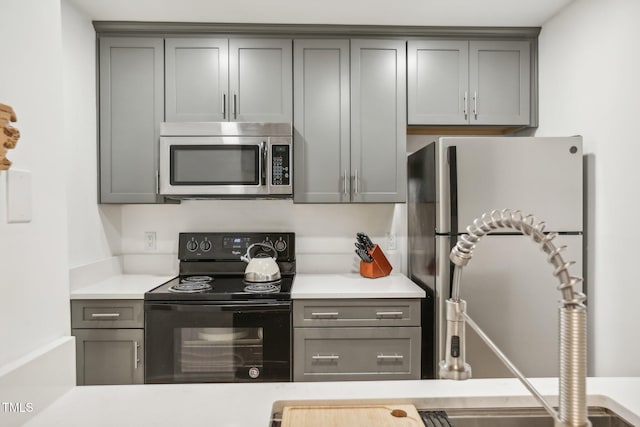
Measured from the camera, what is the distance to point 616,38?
1.84 m

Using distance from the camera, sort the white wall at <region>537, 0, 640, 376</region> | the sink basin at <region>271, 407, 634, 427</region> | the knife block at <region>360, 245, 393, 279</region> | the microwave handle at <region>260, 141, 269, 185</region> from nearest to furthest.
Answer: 1. the sink basin at <region>271, 407, 634, 427</region>
2. the white wall at <region>537, 0, 640, 376</region>
3. the microwave handle at <region>260, 141, 269, 185</region>
4. the knife block at <region>360, 245, 393, 279</region>

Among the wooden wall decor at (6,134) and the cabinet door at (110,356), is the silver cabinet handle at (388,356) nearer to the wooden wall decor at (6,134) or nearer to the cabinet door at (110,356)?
the cabinet door at (110,356)

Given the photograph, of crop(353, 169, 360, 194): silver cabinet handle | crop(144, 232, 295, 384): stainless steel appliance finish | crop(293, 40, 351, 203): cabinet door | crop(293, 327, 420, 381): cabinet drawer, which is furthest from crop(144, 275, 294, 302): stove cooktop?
crop(353, 169, 360, 194): silver cabinet handle

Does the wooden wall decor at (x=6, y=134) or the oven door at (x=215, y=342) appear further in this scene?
the oven door at (x=215, y=342)

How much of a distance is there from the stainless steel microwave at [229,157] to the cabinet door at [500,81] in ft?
3.93

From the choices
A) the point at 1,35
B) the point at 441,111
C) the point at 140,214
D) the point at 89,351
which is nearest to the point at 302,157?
the point at 441,111

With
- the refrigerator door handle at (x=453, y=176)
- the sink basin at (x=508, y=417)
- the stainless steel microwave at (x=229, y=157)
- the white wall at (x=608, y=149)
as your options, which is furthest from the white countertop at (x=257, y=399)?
the stainless steel microwave at (x=229, y=157)

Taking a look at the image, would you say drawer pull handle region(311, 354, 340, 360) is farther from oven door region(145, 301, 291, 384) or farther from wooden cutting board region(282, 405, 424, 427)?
wooden cutting board region(282, 405, 424, 427)

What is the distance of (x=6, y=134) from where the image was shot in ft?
2.63

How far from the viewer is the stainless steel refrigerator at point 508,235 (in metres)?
2.00

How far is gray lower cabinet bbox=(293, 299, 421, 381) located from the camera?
84.5 inches

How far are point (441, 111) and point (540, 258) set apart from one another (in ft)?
3.39

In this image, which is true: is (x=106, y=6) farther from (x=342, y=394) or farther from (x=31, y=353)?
(x=342, y=394)

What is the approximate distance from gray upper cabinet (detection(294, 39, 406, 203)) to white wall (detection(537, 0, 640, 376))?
91cm
